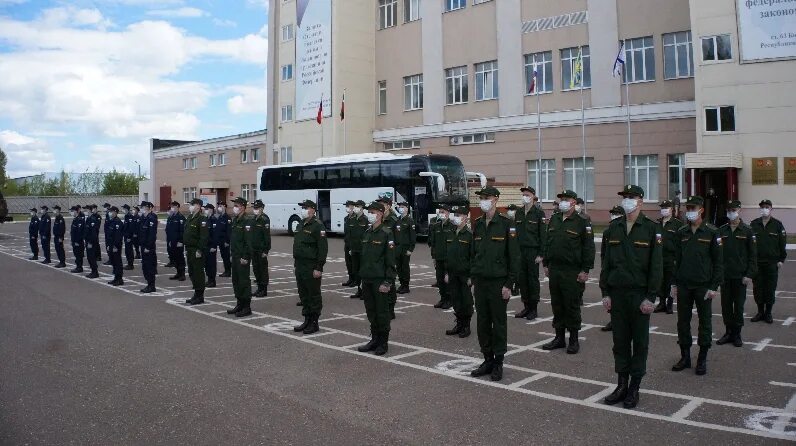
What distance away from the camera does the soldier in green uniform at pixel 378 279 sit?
8750mm

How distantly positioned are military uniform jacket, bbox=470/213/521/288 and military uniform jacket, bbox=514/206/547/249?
4.26 metres

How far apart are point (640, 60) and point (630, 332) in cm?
2905

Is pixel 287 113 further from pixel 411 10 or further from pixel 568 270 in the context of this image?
pixel 568 270

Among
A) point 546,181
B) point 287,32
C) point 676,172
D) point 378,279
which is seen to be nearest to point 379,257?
point 378,279

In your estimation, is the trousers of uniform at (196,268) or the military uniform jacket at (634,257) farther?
the trousers of uniform at (196,268)

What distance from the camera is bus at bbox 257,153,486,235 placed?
1094 inches

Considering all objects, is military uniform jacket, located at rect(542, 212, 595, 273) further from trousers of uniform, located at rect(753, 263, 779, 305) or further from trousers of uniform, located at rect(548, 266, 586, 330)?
trousers of uniform, located at rect(753, 263, 779, 305)

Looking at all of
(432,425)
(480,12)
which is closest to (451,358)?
(432,425)

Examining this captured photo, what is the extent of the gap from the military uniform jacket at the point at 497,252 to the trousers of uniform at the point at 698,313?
85.4 inches

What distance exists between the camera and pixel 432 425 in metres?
5.83

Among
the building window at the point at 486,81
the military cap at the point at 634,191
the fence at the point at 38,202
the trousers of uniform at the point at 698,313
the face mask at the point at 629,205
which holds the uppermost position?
the building window at the point at 486,81

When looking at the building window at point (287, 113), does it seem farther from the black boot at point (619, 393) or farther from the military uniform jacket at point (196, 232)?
the black boot at point (619, 393)

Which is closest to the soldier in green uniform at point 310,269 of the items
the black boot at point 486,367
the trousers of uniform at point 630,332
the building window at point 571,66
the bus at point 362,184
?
the black boot at point 486,367

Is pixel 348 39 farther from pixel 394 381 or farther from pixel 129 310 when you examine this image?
pixel 394 381
